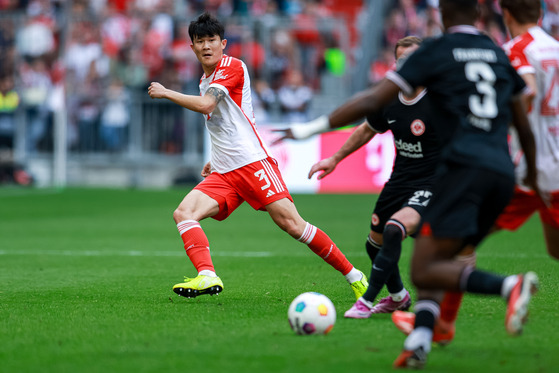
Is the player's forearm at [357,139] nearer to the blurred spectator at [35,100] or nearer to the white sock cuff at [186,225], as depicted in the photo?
the white sock cuff at [186,225]

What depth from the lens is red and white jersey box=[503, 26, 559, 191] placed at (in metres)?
5.17

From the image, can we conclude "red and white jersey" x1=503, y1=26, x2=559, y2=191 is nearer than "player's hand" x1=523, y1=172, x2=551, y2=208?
No

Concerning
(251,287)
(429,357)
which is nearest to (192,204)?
(251,287)

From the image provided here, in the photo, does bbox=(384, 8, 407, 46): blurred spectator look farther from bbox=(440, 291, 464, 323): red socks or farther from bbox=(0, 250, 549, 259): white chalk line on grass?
bbox=(440, 291, 464, 323): red socks

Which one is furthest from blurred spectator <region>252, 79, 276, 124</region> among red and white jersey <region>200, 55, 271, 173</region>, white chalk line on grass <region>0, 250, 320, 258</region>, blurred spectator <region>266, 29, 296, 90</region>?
red and white jersey <region>200, 55, 271, 173</region>

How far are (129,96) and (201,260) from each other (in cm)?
1550

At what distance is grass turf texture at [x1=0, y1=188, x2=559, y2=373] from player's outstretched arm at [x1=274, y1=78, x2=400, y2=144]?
4.28 ft

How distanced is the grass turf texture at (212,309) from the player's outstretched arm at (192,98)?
160 centimetres

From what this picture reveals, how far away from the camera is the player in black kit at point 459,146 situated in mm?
4457

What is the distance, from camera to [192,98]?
6.66m

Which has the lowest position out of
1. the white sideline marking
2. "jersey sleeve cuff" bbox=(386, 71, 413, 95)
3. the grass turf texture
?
the white sideline marking

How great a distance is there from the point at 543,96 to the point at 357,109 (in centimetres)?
136

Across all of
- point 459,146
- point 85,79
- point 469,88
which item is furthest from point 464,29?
point 85,79

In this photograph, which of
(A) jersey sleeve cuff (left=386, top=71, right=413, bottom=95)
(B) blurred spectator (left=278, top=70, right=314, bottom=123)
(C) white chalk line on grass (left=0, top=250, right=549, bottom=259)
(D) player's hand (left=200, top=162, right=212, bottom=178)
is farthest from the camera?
(B) blurred spectator (left=278, top=70, right=314, bottom=123)
